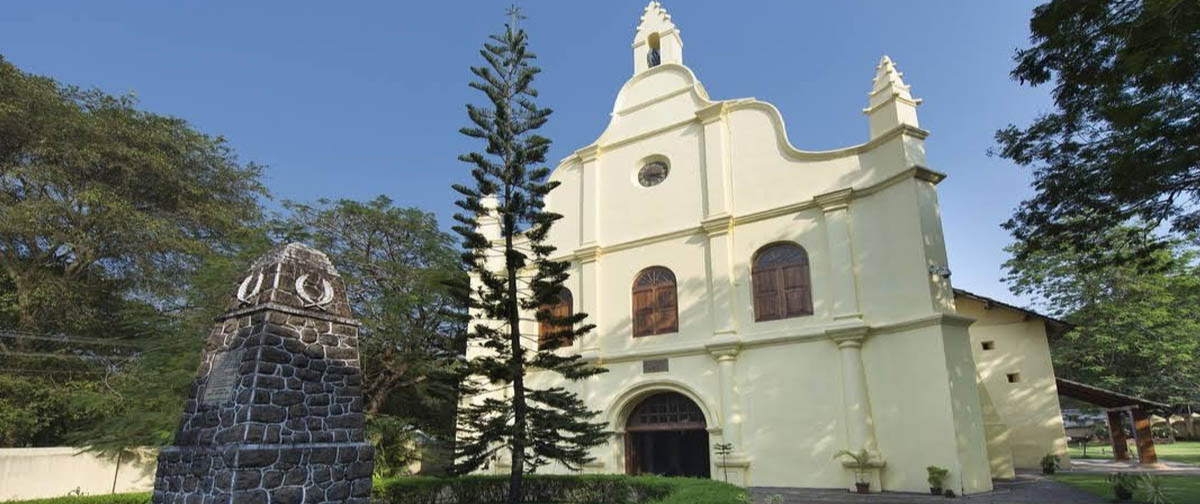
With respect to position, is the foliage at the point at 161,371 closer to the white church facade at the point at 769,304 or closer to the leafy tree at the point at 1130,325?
the white church facade at the point at 769,304

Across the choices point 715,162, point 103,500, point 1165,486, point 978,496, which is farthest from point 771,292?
point 103,500

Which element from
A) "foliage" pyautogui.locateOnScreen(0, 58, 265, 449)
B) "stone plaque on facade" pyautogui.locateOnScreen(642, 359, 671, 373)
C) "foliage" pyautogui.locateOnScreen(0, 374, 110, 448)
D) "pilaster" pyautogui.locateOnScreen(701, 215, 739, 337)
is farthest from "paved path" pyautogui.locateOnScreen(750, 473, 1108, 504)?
"foliage" pyautogui.locateOnScreen(0, 374, 110, 448)

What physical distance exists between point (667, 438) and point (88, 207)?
15154mm

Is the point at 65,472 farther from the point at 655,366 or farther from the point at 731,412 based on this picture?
the point at 731,412

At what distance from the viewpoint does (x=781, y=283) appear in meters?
12.5

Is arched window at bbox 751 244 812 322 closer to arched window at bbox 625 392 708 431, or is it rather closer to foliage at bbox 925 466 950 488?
arched window at bbox 625 392 708 431

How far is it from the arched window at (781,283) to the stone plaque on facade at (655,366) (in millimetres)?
2173

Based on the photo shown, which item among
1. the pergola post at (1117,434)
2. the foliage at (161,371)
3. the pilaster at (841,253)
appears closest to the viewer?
the pilaster at (841,253)

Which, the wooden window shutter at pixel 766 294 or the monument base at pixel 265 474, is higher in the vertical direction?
the wooden window shutter at pixel 766 294

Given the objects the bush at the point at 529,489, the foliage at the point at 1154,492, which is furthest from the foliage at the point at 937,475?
the bush at the point at 529,489

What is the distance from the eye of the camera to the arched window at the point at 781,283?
484 inches

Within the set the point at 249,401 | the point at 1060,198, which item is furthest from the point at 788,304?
the point at 249,401

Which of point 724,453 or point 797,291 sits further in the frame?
point 797,291

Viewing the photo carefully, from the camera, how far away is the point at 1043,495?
31.7ft
